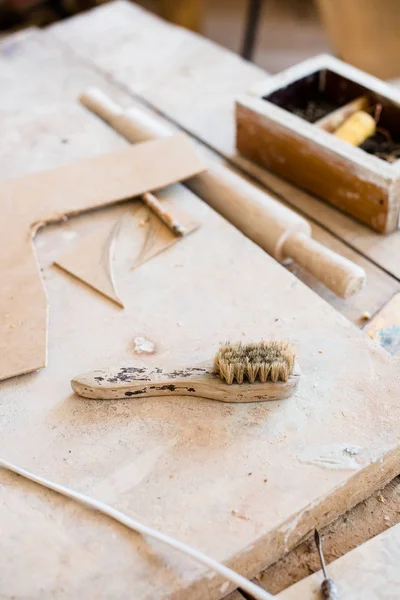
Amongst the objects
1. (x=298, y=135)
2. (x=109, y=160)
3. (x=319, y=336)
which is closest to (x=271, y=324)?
(x=319, y=336)

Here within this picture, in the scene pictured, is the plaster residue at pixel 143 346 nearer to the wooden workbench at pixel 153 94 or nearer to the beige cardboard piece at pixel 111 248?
the beige cardboard piece at pixel 111 248

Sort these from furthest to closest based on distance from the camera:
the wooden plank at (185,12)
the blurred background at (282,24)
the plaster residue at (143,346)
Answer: the wooden plank at (185,12) < the blurred background at (282,24) < the plaster residue at (143,346)

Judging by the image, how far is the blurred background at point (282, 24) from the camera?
2439 mm

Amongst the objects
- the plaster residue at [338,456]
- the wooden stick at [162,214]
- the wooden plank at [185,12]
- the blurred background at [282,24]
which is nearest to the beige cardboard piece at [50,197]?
the wooden stick at [162,214]

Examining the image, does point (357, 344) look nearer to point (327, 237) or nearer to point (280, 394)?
point (280, 394)

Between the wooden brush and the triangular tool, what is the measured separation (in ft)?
0.74

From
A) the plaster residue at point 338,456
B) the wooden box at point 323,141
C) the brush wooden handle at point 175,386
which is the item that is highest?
the wooden box at point 323,141

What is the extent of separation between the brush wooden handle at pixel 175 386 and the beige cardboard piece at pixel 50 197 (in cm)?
18

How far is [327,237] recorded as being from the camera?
4.90 ft

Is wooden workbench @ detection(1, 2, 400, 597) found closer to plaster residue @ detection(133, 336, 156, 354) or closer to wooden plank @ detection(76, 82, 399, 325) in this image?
wooden plank @ detection(76, 82, 399, 325)

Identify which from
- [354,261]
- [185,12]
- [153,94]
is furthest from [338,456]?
[185,12]

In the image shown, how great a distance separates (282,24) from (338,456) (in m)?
3.43

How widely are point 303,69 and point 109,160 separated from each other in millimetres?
591

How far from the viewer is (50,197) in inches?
58.4
